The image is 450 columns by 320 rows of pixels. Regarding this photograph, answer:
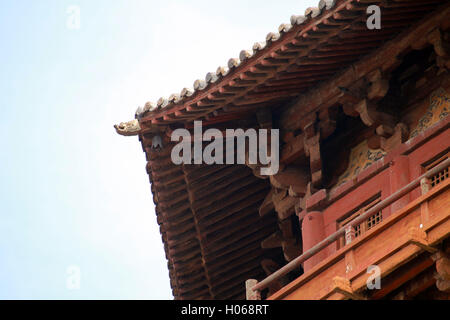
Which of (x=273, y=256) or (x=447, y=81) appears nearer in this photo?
(x=447, y=81)

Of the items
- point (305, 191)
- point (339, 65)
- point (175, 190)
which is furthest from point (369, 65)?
point (175, 190)

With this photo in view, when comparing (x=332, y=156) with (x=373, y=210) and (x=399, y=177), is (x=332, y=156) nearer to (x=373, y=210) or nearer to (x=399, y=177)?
(x=399, y=177)

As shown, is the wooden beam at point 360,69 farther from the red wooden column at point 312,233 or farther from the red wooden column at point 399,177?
the red wooden column at point 312,233

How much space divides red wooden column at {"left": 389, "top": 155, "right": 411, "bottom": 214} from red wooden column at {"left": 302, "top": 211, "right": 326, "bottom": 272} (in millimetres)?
1215

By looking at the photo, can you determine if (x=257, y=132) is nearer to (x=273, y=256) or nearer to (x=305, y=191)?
(x=305, y=191)

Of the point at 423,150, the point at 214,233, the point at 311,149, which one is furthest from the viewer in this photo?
the point at 214,233

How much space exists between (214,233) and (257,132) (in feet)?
6.80

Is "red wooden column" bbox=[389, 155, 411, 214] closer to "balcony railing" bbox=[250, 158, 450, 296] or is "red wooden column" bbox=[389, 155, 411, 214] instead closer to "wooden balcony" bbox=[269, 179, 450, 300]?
"balcony railing" bbox=[250, 158, 450, 296]

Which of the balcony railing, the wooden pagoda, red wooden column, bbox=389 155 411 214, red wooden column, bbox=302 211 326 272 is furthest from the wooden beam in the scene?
the balcony railing

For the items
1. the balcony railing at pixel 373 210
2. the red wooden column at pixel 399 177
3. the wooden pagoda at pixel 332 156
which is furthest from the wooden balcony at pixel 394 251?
the red wooden column at pixel 399 177

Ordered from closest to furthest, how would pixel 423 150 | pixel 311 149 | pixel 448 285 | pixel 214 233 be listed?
1. pixel 448 285
2. pixel 423 150
3. pixel 311 149
4. pixel 214 233

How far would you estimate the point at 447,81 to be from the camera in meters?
19.1

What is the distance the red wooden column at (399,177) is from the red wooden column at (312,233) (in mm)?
1215

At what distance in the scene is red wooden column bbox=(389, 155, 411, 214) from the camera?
60.6ft
